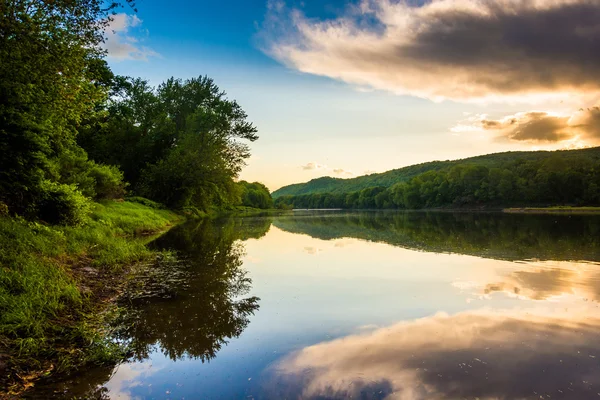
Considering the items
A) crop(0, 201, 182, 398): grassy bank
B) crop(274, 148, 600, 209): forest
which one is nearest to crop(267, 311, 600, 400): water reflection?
crop(0, 201, 182, 398): grassy bank

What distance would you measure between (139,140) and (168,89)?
11.2m

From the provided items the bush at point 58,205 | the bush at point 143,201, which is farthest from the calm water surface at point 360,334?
the bush at point 143,201

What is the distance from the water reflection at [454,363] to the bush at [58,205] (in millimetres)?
12811

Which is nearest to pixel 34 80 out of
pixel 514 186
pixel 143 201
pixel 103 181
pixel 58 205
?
pixel 58 205

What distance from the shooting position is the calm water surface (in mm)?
5664

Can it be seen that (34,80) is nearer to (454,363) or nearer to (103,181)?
(454,363)

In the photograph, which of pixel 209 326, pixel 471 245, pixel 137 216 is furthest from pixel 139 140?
pixel 209 326

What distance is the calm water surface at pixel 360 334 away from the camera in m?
5.66

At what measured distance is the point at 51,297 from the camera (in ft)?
27.3

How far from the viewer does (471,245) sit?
883 inches

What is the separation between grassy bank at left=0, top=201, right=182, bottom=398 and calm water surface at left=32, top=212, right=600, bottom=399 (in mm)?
648

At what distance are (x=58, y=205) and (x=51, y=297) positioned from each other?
27.1 feet

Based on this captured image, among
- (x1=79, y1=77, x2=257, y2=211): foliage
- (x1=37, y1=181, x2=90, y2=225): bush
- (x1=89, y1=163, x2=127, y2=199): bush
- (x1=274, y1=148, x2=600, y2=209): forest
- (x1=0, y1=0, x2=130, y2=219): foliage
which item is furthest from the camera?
(x1=274, y1=148, x2=600, y2=209): forest

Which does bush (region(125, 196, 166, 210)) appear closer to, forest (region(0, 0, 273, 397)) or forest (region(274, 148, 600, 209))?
forest (region(0, 0, 273, 397))
